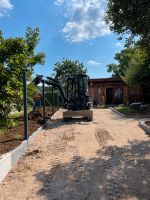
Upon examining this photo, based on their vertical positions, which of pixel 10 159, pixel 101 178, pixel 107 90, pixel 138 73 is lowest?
pixel 101 178

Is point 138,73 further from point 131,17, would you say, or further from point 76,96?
point 131,17

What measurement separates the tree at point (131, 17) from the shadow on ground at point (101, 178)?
15.2 ft

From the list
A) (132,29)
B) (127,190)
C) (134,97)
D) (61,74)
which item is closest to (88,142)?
(132,29)

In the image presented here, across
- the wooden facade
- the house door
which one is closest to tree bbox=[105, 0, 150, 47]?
the wooden facade

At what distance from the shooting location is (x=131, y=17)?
40.9ft

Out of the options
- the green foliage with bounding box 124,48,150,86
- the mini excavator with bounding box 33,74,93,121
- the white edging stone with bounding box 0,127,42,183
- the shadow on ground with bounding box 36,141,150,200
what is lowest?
the shadow on ground with bounding box 36,141,150,200

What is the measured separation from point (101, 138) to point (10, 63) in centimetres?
730

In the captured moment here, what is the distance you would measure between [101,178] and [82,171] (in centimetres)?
79

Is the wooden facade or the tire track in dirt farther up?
the wooden facade

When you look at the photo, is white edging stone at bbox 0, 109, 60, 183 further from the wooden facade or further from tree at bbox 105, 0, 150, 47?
the wooden facade

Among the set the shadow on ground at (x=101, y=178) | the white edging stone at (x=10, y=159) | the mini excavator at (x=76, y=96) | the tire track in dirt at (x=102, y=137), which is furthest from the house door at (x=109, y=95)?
the shadow on ground at (x=101, y=178)

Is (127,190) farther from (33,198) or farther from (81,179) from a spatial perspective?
(33,198)

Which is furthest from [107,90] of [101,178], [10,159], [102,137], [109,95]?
[101,178]

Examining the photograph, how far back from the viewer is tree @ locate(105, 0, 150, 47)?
12.0 m
